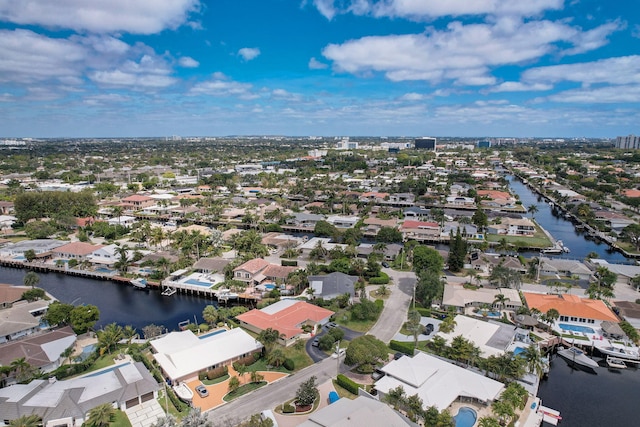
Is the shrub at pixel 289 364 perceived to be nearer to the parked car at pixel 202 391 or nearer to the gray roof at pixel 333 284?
the parked car at pixel 202 391

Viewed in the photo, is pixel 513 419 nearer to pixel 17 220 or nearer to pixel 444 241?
pixel 444 241

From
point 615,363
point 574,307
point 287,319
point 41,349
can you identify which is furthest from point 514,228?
point 41,349

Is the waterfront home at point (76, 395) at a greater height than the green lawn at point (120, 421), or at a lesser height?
greater

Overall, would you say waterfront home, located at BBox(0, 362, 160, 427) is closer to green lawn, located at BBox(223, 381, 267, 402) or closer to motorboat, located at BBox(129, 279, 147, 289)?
green lawn, located at BBox(223, 381, 267, 402)

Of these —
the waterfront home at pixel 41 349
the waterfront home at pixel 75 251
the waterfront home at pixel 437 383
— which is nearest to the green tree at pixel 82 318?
the waterfront home at pixel 41 349

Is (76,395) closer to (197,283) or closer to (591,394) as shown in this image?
(197,283)
